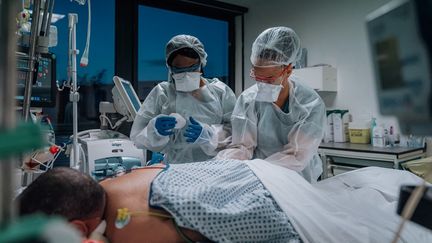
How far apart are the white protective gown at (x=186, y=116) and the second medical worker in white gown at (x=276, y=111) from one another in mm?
189

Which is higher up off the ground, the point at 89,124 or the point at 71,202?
the point at 89,124

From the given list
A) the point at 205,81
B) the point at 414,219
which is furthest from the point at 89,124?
the point at 414,219

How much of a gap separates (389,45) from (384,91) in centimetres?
6

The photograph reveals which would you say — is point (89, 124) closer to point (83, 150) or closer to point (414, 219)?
point (83, 150)

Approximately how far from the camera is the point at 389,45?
49 cm

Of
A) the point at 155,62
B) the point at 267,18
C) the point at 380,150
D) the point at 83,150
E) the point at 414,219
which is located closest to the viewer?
the point at 414,219

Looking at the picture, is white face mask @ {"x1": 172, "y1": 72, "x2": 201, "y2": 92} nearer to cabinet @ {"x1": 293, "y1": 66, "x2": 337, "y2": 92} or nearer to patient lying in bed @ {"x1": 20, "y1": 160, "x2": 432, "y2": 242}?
patient lying in bed @ {"x1": 20, "y1": 160, "x2": 432, "y2": 242}

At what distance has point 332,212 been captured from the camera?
1177 mm

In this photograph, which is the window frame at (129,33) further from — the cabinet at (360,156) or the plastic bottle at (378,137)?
the plastic bottle at (378,137)

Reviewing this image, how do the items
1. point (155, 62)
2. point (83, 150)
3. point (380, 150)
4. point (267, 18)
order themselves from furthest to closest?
point (267, 18) < point (155, 62) < point (380, 150) < point (83, 150)

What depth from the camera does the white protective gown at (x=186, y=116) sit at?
6.22 ft

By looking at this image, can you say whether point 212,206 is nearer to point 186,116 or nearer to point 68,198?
point 68,198

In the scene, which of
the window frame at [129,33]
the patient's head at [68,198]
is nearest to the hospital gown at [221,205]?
the patient's head at [68,198]

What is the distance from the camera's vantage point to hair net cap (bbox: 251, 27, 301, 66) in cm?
170
